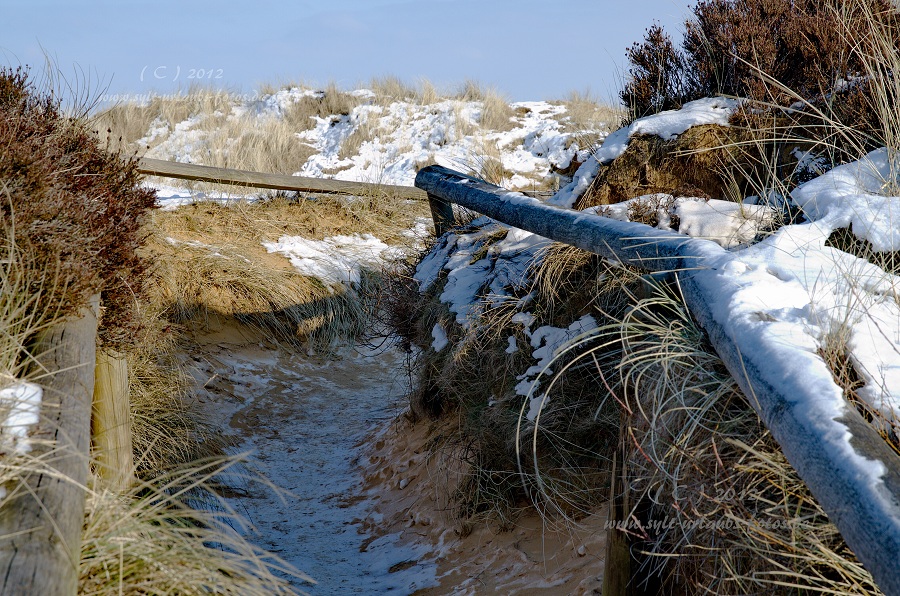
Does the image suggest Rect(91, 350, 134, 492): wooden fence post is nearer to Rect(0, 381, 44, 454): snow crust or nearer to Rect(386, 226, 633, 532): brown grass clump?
Rect(0, 381, 44, 454): snow crust

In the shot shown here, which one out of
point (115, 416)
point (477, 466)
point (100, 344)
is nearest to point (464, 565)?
point (477, 466)

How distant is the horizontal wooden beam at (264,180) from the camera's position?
29.8 ft

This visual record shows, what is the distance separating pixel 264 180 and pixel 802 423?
9.37 m

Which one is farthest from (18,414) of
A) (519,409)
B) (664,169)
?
(664,169)

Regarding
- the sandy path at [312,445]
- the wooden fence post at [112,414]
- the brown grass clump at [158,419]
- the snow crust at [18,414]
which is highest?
the snow crust at [18,414]

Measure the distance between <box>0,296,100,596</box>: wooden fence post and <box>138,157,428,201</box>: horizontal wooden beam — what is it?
6782 millimetres

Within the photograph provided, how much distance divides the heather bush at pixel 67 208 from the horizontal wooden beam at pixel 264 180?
431cm

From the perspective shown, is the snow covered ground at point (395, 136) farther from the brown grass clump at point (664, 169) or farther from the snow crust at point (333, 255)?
the brown grass clump at point (664, 169)

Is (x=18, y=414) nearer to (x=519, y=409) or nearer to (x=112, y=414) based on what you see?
(x=112, y=414)

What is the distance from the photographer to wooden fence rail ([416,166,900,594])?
1.37 meters

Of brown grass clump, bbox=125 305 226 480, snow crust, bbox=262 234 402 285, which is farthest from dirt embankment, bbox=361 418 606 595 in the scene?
snow crust, bbox=262 234 402 285

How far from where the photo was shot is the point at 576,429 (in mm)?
3438

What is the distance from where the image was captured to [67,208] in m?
3.21

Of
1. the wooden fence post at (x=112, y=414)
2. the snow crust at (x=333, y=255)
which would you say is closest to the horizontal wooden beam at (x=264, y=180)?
the snow crust at (x=333, y=255)
